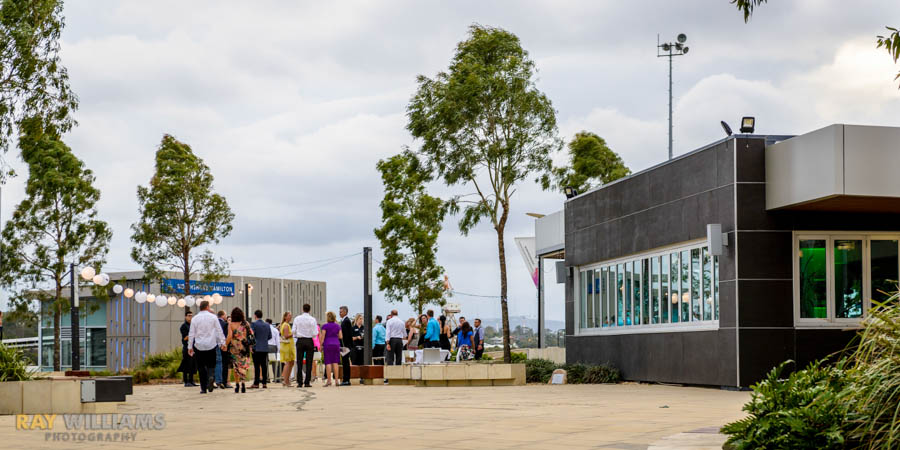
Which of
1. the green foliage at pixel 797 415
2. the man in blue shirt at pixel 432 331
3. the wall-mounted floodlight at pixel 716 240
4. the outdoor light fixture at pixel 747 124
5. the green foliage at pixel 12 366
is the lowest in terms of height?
the man in blue shirt at pixel 432 331

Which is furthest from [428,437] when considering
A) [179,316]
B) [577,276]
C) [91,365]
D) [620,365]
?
[91,365]

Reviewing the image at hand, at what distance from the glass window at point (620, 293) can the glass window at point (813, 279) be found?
557 cm

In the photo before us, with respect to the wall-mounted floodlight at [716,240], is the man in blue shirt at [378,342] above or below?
below

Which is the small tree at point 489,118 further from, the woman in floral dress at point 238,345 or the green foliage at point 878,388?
the green foliage at point 878,388

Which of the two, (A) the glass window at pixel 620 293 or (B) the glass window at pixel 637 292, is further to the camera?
(A) the glass window at pixel 620 293

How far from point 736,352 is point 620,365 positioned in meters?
5.33

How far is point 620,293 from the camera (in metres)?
24.0

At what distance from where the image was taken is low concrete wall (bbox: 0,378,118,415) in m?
13.9

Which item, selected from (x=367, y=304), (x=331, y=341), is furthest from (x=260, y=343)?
(x=367, y=304)

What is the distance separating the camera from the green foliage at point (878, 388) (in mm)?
6191

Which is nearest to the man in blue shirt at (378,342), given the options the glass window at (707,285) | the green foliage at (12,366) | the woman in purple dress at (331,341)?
the woman in purple dress at (331,341)

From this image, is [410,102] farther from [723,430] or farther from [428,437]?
[723,430]

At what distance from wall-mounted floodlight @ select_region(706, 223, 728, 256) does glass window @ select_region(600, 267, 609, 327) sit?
603 cm

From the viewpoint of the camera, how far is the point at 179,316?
53656 mm
